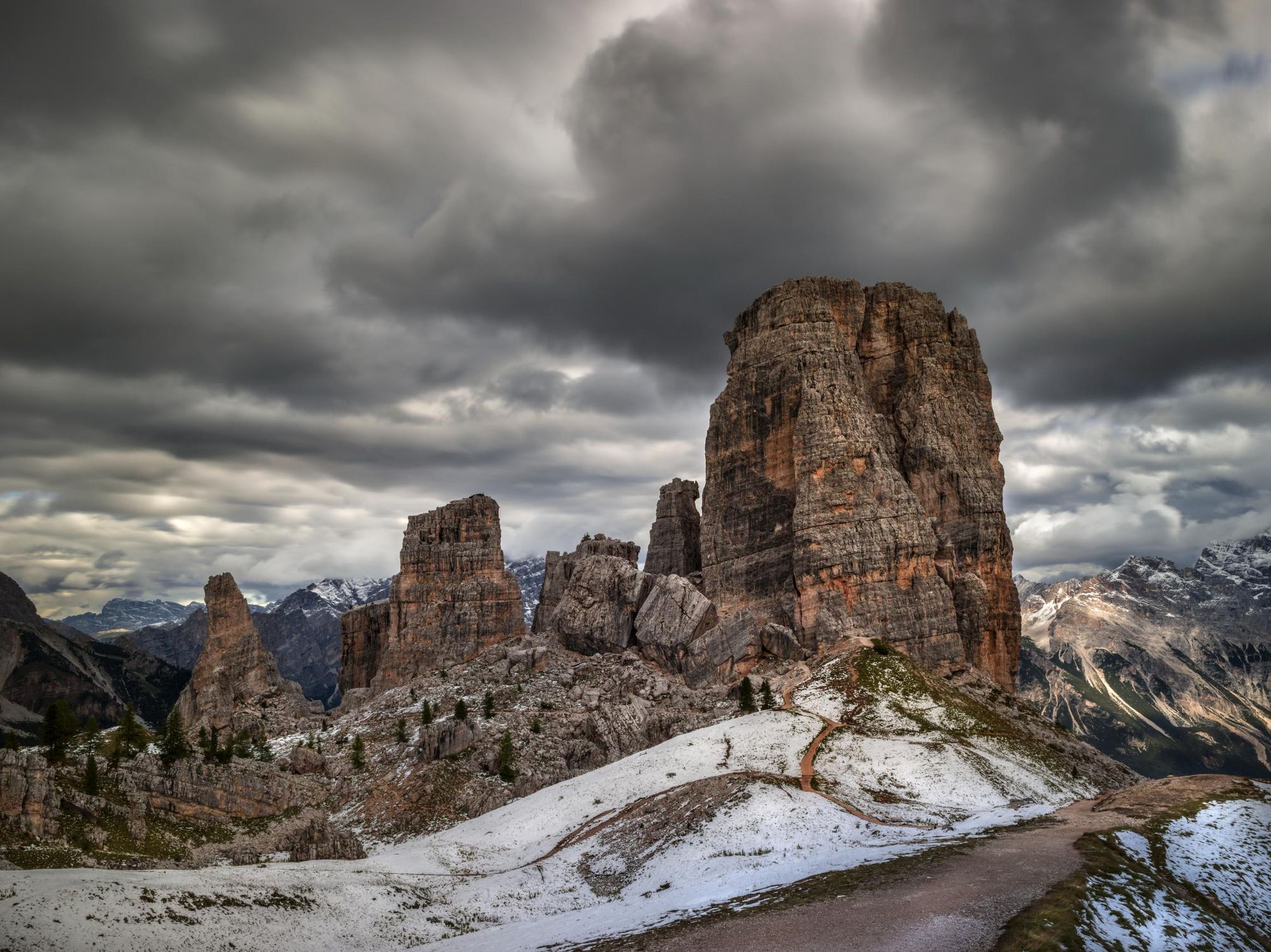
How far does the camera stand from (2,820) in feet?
161

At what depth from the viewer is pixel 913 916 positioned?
2875 centimetres

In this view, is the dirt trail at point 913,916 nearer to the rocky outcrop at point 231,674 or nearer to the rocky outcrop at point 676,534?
the rocky outcrop at point 676,534

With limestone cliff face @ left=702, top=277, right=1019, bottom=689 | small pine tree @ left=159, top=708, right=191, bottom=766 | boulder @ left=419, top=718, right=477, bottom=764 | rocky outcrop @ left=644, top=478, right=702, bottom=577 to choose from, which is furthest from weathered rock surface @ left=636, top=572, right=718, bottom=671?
small pine tree @ left=159, top=708, right=191, bottom=766

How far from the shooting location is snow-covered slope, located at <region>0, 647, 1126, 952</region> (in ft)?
115

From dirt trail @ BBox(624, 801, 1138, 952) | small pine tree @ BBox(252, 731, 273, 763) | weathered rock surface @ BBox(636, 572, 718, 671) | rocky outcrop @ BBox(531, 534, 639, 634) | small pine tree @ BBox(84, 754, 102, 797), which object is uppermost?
rocky outcrop @ BBox(531, 534, 639, 634)

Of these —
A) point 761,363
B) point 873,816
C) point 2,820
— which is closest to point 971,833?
point 873,816

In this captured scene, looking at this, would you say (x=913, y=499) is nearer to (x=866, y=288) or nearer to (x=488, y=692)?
(x=866, y=288)

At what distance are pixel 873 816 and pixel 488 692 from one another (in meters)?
55.5

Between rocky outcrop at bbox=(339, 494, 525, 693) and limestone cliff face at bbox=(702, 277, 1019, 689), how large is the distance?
37.7m

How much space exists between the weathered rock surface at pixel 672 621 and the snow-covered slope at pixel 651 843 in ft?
85.8

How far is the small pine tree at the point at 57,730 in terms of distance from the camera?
63.1 meters

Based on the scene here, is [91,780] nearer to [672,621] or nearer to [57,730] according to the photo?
[57,730]

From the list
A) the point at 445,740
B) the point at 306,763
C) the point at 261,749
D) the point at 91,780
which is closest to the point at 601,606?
the point at 445,740

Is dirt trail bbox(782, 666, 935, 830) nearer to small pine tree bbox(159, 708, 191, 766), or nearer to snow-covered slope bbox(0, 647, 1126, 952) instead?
snow-covered slope bbox(0, 647, 1126, 952)
